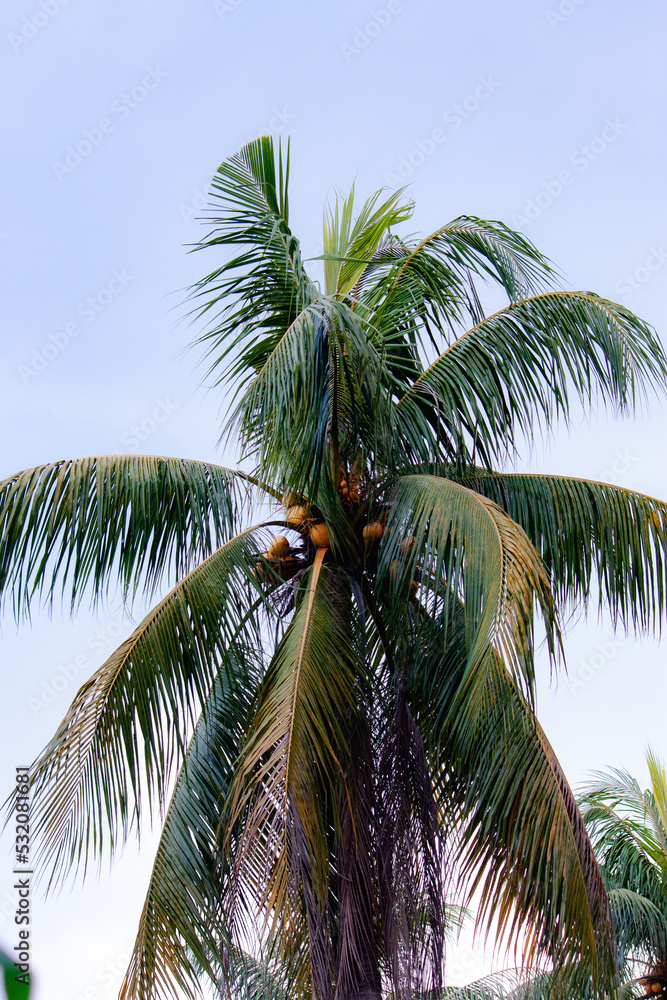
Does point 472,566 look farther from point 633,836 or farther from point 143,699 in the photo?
point 633,836

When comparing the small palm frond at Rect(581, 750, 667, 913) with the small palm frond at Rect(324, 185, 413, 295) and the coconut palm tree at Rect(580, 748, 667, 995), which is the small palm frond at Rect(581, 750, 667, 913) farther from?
the small palm frond at Rect(324, 185, 413, 295)

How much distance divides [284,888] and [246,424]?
2.67 m

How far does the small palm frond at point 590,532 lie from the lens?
6.59 meters

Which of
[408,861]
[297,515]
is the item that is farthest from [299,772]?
[297,515]

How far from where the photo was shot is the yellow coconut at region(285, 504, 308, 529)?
6855mm

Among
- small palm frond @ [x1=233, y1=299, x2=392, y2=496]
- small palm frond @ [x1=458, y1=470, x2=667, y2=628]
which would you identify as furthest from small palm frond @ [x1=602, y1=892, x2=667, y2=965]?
small palm frond @ [x1=233, y1=299, x2=392, y2=496]

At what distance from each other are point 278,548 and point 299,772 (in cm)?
204

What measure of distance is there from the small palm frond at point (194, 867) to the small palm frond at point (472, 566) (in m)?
1.43

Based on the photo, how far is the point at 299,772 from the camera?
16.8ft

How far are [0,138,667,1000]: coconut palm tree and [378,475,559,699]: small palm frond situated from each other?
0.02 m

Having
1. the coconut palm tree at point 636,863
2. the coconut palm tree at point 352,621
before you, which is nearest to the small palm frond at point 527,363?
the coconut palm tree at point 352,621

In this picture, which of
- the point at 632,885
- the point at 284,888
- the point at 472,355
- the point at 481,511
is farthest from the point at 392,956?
the point at 632,885

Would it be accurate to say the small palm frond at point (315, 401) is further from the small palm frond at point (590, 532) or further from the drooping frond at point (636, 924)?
the drooping frond at point (636, 924)

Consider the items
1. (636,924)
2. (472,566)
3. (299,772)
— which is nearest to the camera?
(299,772)
